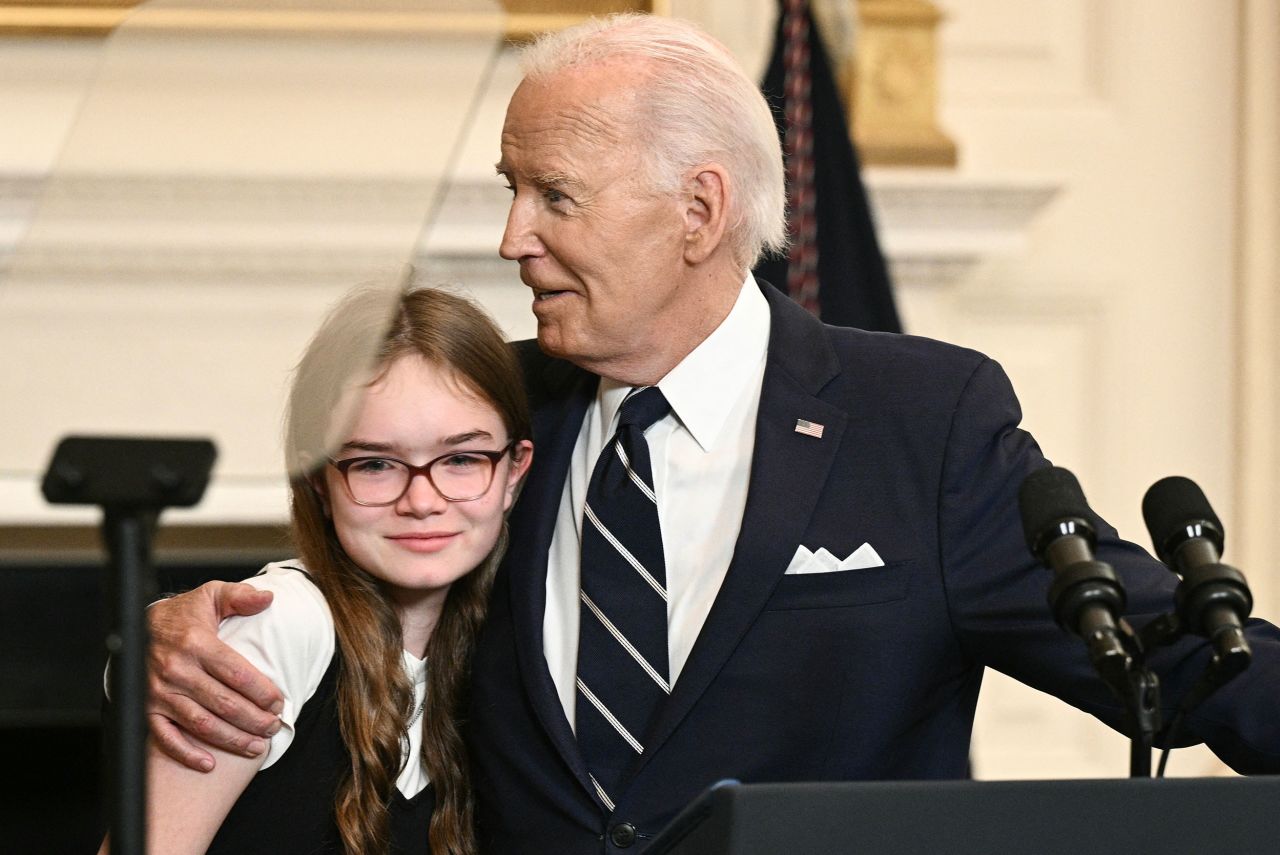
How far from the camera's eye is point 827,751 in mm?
1679

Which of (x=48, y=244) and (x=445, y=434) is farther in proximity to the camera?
(x=445, y=434)

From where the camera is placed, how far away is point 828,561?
5.60ft

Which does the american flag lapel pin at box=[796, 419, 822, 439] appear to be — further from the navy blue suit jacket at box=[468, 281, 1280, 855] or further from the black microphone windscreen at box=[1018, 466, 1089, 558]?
the black microphone windscreen at box=[1018, 466, 1089, 558]

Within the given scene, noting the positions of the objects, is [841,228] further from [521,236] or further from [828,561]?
[828,561]

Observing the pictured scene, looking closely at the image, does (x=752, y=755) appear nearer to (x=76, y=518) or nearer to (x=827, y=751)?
(x=827, y=751)

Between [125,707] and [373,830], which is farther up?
[125,707]

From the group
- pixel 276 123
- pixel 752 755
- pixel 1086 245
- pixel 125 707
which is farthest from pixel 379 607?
pixel 1086 245

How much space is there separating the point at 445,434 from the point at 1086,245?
6.95ft

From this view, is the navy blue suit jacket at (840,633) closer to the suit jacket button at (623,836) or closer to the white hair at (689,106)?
the suit jacket button at (623,836)

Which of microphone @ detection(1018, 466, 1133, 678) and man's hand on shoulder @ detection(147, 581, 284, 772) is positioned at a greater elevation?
microphone @ detection(1018, 466, 1133, 678)

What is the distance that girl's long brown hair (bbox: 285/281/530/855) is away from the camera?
1690mm

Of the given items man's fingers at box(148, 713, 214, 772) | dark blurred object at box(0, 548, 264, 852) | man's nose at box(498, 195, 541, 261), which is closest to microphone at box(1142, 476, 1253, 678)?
man's nose at box(498, 195, 541, 261)

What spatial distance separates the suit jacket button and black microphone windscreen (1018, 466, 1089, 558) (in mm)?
629

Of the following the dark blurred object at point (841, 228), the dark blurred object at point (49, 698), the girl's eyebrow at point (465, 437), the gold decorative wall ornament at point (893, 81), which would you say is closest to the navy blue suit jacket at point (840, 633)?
the girl's eyebrow at point (465, 437)
